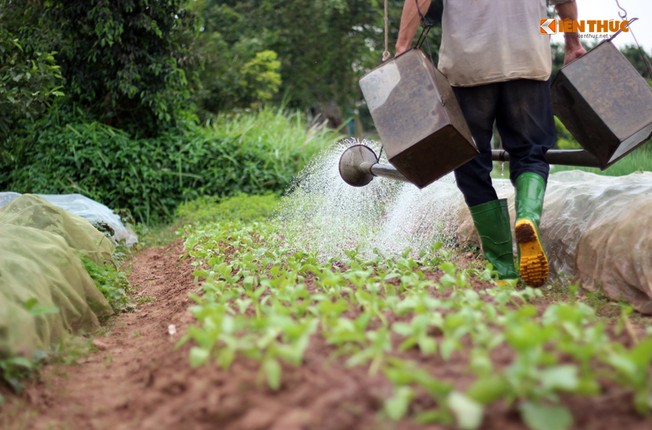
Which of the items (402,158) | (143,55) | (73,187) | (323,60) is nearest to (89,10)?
(143,55)

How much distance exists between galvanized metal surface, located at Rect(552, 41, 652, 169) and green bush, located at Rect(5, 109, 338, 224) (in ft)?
17.7

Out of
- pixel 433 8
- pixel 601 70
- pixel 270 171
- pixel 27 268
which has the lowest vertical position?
pixel 270 171

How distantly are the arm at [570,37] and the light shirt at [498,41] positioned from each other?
0.29 meters

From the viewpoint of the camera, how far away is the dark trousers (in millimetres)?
3260

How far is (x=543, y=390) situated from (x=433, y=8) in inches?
95.3

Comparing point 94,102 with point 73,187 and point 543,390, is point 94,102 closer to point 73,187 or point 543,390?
point 73,187

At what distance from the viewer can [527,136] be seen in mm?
3283

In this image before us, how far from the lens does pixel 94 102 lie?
8.57m

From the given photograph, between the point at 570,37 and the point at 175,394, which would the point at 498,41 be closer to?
the point at 570,37

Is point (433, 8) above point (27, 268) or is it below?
above

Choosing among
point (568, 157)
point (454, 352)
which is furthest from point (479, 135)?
point (454, 352)

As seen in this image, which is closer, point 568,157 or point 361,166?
point 568,157

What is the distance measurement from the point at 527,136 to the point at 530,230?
0.55 meters

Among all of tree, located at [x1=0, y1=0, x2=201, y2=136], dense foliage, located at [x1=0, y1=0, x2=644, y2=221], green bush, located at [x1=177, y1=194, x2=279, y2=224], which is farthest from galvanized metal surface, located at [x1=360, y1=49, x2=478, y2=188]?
tree, located at [x1=0, y1=0, x2=201, y2=136]
